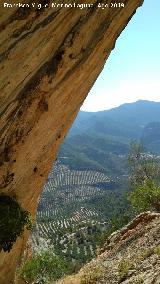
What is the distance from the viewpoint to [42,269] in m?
43.2

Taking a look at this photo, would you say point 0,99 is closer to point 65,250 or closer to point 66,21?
point 66,21

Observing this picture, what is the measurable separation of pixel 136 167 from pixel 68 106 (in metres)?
41.2

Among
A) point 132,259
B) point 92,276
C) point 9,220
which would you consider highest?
point 9,220

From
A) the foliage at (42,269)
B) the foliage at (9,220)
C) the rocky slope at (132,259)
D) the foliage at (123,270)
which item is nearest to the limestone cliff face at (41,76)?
the foliage at (9,220)

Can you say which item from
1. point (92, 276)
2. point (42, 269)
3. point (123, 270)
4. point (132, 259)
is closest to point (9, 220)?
point (92, 276)

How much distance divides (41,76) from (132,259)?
13.3 meters

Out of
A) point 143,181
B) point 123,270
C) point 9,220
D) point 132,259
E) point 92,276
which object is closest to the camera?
point 123,270

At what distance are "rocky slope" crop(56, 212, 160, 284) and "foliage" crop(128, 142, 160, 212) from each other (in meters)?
15.0

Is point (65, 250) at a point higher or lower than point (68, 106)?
lower

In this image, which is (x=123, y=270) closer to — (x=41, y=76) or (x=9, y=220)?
(x=9, y=220)

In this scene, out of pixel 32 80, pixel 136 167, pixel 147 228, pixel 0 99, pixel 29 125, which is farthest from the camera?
pixel 136 167

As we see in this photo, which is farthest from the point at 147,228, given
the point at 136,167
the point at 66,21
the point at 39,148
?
the point at 136,167

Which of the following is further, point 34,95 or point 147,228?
point 147,228

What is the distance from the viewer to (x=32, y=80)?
2588 cm
